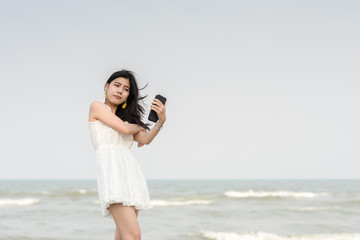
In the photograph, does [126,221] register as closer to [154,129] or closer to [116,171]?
[116,171]

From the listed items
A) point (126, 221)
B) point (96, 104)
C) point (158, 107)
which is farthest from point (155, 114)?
point (126, 221)

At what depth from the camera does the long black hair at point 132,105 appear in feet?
10.5

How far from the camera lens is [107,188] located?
2992 mm

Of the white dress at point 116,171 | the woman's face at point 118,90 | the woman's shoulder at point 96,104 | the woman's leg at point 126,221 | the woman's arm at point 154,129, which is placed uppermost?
the woman's face at point 118,90

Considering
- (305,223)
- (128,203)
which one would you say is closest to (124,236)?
(128,203)

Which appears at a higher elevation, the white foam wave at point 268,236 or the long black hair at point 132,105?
the long black hair at point 132,105

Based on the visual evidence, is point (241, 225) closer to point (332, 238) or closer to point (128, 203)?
point (332, 238)

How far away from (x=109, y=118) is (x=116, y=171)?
352mm

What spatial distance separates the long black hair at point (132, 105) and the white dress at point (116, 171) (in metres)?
0.13

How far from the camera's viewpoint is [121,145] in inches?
125

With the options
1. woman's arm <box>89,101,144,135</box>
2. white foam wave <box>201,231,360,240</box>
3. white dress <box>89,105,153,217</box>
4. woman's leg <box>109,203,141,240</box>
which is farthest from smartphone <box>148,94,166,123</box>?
white foam wave <box>201,231,360,240</box>

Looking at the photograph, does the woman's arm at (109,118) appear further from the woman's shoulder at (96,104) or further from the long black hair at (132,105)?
the long black hair at (132,105)

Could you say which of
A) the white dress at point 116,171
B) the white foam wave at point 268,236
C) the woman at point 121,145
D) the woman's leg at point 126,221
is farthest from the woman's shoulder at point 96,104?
the white foam wave at point 268,236

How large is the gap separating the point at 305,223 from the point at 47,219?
655cm
